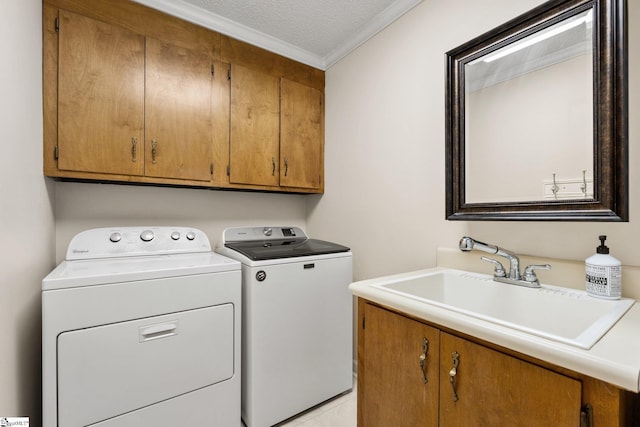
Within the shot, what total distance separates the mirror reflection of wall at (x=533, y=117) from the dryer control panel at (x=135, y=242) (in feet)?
5.57

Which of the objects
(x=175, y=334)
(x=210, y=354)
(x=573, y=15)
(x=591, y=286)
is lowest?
(x=210, y=354)

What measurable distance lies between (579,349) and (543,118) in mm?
973

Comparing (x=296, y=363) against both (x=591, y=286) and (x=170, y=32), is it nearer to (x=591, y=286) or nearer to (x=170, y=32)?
(x=591, y=286)

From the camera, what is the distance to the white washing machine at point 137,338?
115 centimetres

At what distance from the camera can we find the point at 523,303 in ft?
3.72

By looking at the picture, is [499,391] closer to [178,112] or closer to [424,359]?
[424,359]

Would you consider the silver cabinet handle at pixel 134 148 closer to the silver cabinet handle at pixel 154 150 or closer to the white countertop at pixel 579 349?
the silver cabinet handle at pixel 154 150

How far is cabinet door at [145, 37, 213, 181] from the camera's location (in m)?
1.71

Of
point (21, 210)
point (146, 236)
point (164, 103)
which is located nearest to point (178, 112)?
point (164, 103)

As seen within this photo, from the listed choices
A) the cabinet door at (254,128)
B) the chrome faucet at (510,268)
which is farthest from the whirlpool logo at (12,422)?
the chrome faucet at (510,268)

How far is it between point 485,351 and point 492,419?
18cm

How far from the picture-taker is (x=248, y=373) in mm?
1590

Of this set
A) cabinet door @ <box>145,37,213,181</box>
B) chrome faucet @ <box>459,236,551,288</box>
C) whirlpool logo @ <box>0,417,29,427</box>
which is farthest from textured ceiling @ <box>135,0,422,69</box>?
whirlpool logo @ <box>0,417,29,427</box>

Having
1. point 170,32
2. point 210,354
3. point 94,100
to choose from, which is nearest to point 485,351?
point 210,354
